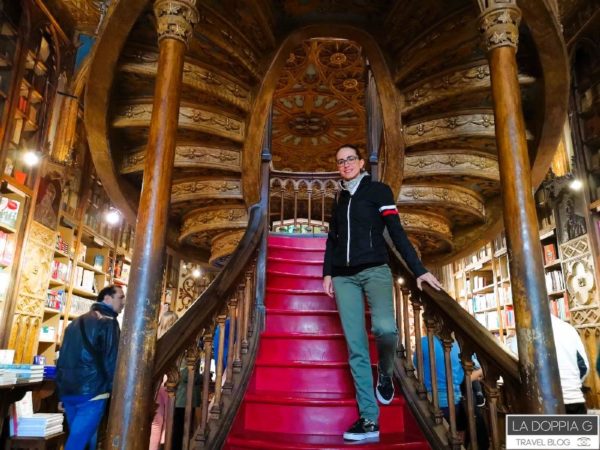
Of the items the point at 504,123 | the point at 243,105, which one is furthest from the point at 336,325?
the point at 243,105

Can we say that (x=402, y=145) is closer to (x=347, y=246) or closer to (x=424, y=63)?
(x=424, y=63)

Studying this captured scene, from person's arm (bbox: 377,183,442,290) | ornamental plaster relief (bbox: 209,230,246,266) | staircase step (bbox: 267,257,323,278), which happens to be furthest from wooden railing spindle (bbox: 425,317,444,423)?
ornamental plaster relief (bbox: 209,230,246,266)

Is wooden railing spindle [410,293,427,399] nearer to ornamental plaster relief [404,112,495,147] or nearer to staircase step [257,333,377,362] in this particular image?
staircase step [257,333,377,362]

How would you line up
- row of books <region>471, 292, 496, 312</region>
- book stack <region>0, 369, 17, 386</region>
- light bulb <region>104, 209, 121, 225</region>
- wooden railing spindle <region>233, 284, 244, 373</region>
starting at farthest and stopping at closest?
row of books <region>471, 292, 496, 312</region>, light bulb <region>104, 209, 121, 225</region>, book stack <region>0, 369, 17, 386</region>, wooden railing spindle <region>233, 284, 244, 373</region>

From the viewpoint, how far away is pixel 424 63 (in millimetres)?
3268

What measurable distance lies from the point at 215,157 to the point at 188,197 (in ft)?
1.84

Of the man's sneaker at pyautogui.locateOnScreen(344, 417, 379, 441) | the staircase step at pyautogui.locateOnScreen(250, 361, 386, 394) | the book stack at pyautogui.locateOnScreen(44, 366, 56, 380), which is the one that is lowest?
the man's sneaker at pyautogui.locateOnScreen(344, 417, 379, 441)

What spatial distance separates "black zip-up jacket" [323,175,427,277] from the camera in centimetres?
202

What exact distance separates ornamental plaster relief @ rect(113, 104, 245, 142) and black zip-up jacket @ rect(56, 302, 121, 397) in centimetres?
143

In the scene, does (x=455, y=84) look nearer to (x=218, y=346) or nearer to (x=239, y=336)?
(x=239, y=336)

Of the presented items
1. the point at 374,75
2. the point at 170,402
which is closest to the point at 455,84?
the point at 374,75

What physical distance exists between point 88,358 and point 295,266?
5.24 ft

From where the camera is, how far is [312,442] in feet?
6.15

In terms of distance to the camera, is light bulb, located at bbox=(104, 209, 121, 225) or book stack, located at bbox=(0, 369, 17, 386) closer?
book stack, located at bbox=(0, 369, 17, 386)
